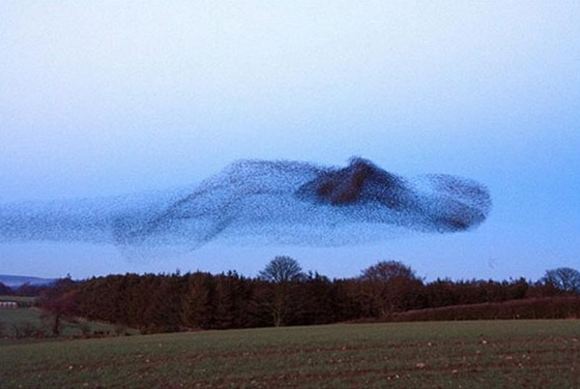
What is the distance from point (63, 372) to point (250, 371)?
6932 millimetres

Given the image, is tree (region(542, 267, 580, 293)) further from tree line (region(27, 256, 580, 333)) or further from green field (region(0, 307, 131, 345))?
green field (region(0, 307, 131, 345))

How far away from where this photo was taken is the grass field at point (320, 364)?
2411 centimetres

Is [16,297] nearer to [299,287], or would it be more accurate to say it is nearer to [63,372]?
[299,287]

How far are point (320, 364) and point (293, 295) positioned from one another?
6421 centimetres

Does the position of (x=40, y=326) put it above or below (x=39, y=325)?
below

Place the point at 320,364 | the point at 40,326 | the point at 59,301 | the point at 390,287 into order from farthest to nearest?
1. the point at 390,287
2. the point at 40,326
3. the point at 59,301
4. the point at 320,364

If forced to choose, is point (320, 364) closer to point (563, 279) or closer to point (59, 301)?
point (59, 301)

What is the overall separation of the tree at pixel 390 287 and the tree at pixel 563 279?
22.4m

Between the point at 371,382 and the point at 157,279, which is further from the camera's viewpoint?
the point at 157,279

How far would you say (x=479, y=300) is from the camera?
299ft

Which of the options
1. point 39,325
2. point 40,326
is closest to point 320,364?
point 40,326

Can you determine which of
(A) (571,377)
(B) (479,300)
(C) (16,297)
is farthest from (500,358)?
(C) (16,297)

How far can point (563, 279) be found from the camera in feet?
353

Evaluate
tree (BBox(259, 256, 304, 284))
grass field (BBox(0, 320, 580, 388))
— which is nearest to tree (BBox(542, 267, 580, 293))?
tree (BBox(259, 256, 304, 284))
